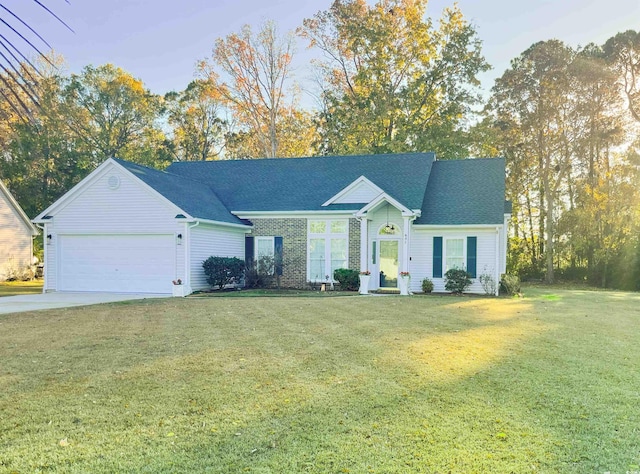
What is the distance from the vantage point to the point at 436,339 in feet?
29.3

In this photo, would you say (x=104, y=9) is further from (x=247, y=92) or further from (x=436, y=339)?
(x=247, y=92)

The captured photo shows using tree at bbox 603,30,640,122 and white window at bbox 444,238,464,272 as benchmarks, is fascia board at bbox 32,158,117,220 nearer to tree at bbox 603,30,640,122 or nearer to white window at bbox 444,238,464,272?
white window at bbox 444,238,464,272

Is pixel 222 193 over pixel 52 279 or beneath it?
over

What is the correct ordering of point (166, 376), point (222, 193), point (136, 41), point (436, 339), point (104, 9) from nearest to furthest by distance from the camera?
1. point (104, 9)
2. point (136, 41)
3. point (166, 376)
4. point (436, 339)
5. point (222, 193)

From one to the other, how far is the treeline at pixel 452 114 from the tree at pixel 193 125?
4480 millimetres

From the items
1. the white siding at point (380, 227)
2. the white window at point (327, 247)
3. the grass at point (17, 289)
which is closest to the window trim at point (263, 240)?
the white window at point (327, 247)

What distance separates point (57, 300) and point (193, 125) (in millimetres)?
28127

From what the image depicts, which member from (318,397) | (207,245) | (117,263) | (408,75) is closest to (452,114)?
(408,75)

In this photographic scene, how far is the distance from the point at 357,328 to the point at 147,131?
31.8 meters

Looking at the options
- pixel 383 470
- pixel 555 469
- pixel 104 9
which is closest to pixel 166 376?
pixel 383 470

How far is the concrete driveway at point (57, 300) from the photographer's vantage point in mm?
13922

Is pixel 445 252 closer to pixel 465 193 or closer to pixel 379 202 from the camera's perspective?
pixel 465 193

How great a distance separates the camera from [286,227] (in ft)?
69.2

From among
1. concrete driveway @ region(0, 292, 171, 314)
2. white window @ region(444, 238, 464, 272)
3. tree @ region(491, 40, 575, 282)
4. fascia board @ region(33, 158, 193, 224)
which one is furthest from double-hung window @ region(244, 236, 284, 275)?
tree @ region(491, 40, 575, 282)
